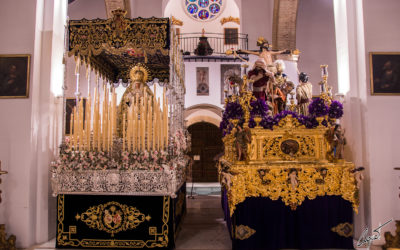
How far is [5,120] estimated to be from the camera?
4.98 metres

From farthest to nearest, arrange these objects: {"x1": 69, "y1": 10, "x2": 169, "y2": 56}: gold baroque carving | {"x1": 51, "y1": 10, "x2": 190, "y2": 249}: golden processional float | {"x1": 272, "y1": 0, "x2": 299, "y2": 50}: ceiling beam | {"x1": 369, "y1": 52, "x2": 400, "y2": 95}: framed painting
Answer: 1. {"x1": 272, "y1": 0, "x2": 299, "y2": 50}: ceiling beam
2. {"x1": 69, "y1": 10, "x2": 169, "y2": 56}: gold baroque carving
3. {"x1": 369, "y1": 52, "x2": 400, "y2": 95}: framed painting
4. {"x1": 51, "y1": 10, "x2": 190, "y2": 249}: golden processional float

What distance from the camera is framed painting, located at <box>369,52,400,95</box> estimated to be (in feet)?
16.4

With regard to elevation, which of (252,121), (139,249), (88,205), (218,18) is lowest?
(139,249)

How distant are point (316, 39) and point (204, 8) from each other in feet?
19.6

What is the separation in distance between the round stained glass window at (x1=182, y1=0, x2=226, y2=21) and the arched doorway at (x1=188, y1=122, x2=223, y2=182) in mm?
5488

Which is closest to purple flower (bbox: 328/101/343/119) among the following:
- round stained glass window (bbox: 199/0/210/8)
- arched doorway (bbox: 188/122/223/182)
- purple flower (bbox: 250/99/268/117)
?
purple flower (bbox: 250/99/268/117)

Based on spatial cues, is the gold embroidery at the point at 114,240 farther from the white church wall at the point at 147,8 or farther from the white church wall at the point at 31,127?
the white church wall at the point at 147,8

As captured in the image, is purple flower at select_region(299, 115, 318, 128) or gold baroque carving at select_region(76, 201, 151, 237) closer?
gold baroque carving at select_region(76, 201, 151, 237)

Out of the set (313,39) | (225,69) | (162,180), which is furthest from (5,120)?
(313,39)

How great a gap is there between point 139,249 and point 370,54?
506 cm

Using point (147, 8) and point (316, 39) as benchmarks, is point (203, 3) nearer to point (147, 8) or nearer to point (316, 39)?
point (147, 8)

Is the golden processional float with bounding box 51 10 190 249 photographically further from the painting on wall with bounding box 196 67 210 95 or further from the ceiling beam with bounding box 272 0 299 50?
the painting on wall with bounding box 196 67 210 95

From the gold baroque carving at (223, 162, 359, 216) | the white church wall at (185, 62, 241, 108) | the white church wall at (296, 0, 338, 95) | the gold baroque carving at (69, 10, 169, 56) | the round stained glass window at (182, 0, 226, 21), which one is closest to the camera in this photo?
the gold baroque carving at (223, 162, 359, 216)

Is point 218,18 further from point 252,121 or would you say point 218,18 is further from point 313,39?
point 252,121
